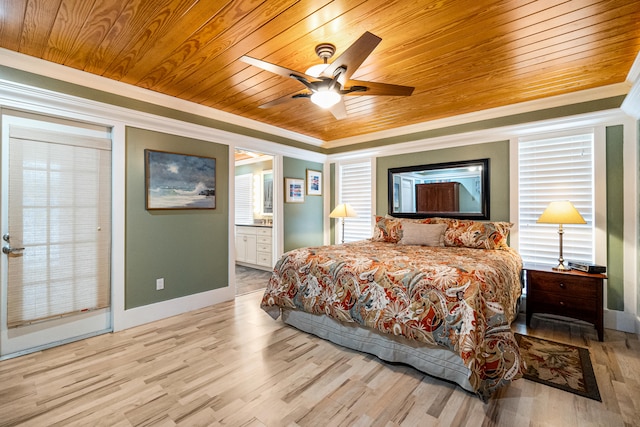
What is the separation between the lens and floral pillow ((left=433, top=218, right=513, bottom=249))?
10.9 feet

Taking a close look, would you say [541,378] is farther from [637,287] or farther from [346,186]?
[346,186]

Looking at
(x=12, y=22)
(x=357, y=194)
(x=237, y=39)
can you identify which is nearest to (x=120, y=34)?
(x=12, y=22)

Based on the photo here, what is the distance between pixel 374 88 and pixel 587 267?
2683 millimetres

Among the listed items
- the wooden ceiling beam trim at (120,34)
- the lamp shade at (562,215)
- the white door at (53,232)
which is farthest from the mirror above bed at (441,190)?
the white door at (53,232)

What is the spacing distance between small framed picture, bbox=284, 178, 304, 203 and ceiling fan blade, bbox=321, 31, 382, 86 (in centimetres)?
276

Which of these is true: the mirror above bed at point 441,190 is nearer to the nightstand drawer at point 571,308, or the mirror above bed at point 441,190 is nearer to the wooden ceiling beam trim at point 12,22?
the nightstand drawer at point 571,308

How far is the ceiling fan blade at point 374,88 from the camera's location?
2.28 m

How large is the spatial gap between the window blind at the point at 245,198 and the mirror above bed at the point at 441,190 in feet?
10.7

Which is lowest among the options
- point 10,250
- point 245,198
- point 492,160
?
point 10,250

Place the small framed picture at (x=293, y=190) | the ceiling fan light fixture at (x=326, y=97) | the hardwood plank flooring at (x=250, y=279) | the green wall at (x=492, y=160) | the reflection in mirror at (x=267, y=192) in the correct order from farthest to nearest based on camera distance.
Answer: the reflection in mirror at (x=267, y=192) < the small framed picture at (x=293, y=190) < the hardwood plank flooring at (x=250, y=279) < the green wall at (x=492, y=160) < the ceiling fan light fixture at (x=326, y=97)

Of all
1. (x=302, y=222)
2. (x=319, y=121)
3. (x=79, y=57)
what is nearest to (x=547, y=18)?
(x=319, y=121)

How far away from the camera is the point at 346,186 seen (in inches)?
208

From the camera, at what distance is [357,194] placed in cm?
511

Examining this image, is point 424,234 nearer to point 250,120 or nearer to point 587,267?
point 587,267
